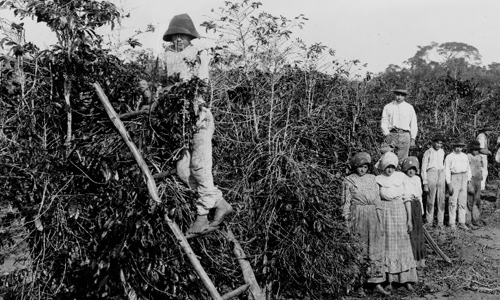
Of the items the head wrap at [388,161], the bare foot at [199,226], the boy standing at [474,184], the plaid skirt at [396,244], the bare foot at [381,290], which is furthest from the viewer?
the boy standing at [474,184]

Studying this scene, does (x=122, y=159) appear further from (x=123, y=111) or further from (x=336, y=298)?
(x=336, y=298)

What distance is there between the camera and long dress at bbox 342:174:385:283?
25.1 ft

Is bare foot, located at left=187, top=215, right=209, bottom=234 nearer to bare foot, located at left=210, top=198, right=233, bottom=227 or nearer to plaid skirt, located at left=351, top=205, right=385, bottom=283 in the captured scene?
bare foot, located at left=210, top=198, right=233, bottom=227

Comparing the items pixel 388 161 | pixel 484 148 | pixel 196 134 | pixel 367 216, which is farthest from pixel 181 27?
pixel 484 148

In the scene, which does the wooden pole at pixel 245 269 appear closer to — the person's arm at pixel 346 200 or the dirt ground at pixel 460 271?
the person's arm at pixel 346 200

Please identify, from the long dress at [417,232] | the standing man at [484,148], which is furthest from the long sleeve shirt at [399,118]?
the standing man at [484,148]

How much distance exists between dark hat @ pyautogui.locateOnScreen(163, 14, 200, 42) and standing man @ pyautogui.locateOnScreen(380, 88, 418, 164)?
19.6 ft

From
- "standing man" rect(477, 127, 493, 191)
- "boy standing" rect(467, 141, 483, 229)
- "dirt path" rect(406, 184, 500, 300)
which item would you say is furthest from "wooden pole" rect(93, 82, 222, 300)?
"standing man" rect(477, 127, 493, 191)

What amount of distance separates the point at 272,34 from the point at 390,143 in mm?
3608

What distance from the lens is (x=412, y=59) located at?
50469mm

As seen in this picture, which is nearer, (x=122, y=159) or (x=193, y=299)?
(x=122, y=159)

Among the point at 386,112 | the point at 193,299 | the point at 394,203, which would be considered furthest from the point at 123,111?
the point at 386,112

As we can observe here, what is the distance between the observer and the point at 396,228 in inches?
307

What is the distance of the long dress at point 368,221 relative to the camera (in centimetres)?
766
